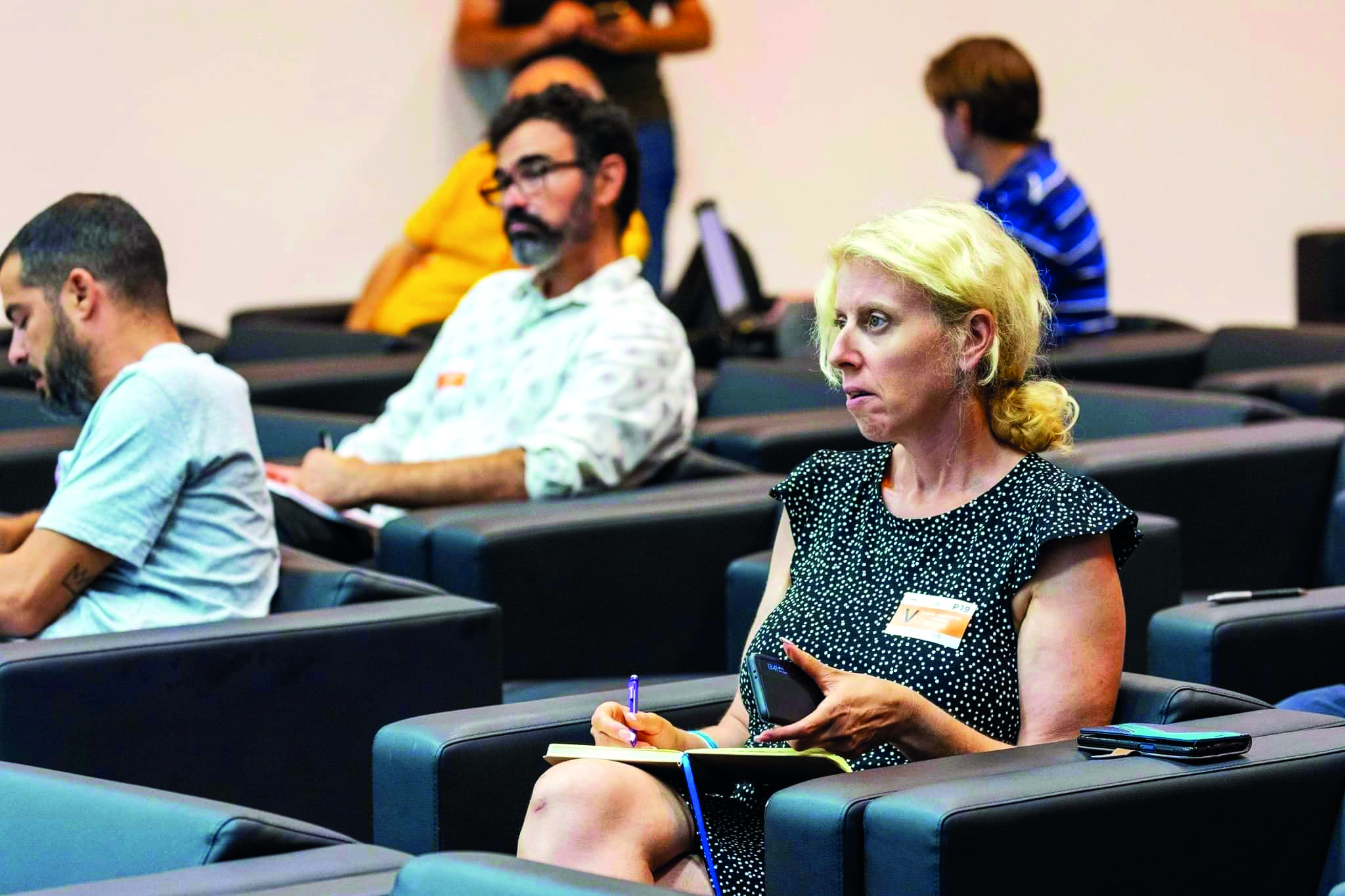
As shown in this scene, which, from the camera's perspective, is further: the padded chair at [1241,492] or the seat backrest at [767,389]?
the seat backrest at [767,389]

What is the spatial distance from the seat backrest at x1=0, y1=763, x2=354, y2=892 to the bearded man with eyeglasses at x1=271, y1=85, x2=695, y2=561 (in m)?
1.52

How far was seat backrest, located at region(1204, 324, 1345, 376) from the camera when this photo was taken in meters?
4.80

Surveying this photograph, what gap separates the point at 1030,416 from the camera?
215 centimetres

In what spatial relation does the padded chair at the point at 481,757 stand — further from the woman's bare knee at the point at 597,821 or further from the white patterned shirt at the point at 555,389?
the white patterned shirt at the point at 555,389

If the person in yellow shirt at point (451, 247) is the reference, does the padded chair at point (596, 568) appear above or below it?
below

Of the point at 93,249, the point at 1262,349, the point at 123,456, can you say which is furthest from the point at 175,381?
the point at 1262,349

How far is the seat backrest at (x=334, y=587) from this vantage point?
2.78 m

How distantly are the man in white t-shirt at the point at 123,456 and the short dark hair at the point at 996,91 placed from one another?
257 centimetres

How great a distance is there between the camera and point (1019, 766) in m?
1.84

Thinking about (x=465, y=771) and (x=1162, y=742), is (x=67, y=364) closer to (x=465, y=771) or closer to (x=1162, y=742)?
(x=465, y=771)

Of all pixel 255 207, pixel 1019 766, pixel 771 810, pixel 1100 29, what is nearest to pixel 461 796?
pixel 771 810

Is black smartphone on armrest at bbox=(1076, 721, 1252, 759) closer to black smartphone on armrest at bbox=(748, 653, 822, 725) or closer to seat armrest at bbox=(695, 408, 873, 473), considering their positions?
black smartphone on armrest at bbox=(748, 653, 822, 725)

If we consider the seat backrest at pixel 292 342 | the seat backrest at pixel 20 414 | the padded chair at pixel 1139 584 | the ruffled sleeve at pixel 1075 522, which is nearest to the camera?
the ruffled sleeve at pixel 1075 522

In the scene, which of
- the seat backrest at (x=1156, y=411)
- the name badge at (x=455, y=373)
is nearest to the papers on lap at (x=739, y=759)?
the name badge at (x=455, y=373)
